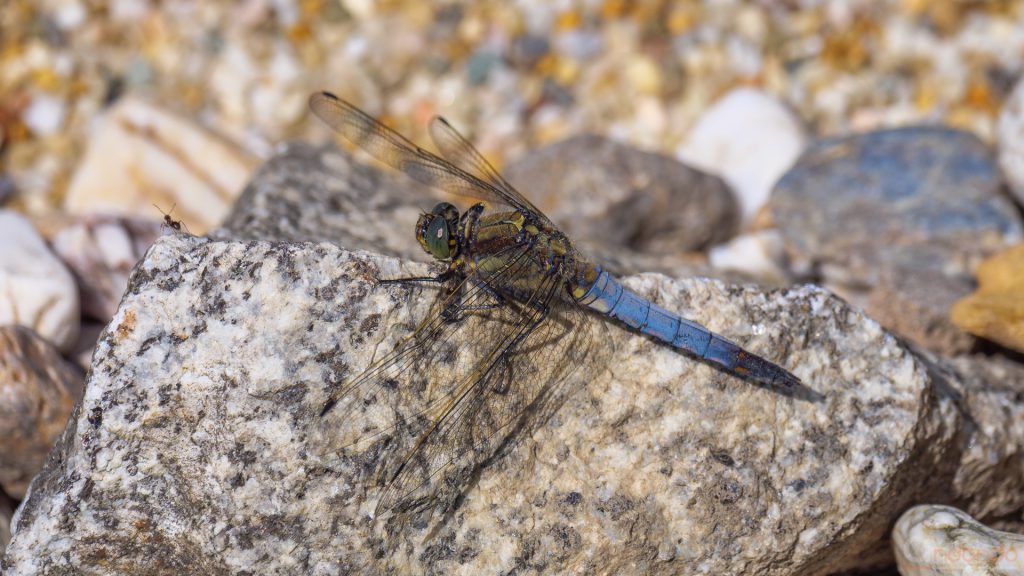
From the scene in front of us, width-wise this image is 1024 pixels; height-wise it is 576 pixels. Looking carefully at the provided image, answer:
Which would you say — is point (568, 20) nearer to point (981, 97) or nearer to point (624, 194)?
point (624, 194)

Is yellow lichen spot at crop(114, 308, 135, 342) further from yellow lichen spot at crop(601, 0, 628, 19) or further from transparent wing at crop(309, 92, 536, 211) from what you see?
yellow lichen spot at crop(601, 0, 628, 19)

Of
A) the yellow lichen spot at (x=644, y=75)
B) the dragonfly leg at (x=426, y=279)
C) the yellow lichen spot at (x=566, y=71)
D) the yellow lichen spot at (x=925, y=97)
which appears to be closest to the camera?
the dragonfly leg at (x=426, y=279)

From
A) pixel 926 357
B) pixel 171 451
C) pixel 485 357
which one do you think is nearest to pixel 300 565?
pixel 171 451

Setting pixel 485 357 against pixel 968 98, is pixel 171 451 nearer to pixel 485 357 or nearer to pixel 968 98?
pixel 485 357

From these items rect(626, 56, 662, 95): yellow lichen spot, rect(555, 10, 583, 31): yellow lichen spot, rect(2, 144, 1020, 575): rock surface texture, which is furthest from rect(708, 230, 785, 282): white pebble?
rect(555, 10, 583, 31): yellow lichen spot

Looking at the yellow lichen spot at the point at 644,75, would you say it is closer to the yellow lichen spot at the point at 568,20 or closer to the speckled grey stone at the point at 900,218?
the yellow lichen spot at the point at 568,20

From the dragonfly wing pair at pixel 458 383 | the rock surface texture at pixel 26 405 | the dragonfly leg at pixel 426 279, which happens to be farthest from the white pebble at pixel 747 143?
the rock surface texture at pixel 26 405

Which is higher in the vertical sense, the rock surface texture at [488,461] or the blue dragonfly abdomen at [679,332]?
the blue dragonfly abdomen at [679,332]
